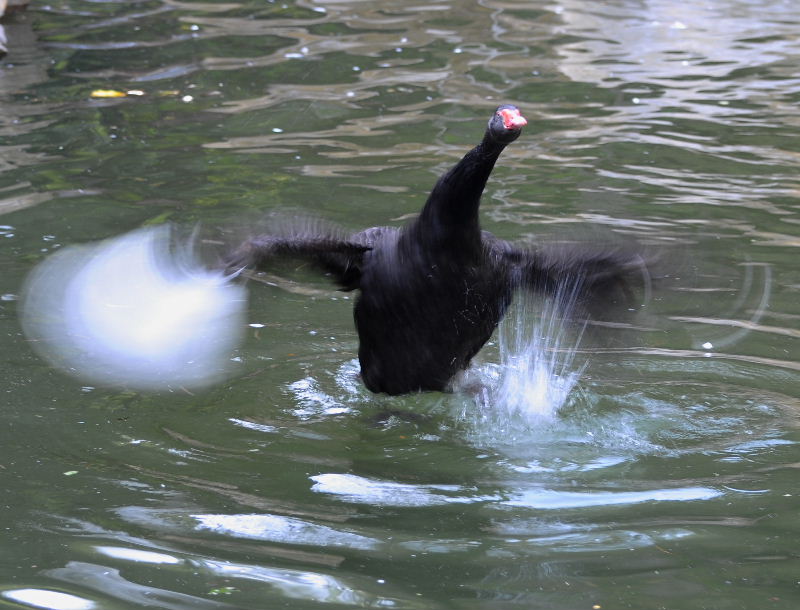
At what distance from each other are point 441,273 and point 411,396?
36.4 inches

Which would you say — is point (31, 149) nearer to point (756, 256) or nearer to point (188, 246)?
point (188, 246)

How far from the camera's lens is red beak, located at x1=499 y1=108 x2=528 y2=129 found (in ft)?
16.9

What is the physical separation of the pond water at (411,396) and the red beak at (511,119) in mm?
919

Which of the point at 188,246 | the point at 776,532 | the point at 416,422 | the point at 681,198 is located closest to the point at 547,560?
the point at 776,532

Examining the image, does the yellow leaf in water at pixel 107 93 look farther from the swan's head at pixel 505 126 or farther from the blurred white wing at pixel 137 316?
the swan's head at pixel 505 126

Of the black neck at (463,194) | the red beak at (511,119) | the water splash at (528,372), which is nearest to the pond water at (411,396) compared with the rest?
the water splash at (528,372)

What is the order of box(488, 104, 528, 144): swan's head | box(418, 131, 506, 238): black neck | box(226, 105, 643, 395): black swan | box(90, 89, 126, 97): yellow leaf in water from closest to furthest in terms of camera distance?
box(488, 104, 528, 144): swan's head → box(418, 131, 506, 238): black neck → box(226, 105, 643, 395): black swan → box(90, 89, 126, 97): yellow leaf in water

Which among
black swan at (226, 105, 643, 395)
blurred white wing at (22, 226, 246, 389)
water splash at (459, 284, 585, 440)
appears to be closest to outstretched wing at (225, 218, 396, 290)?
black swan at (226, 105, 643, 395)

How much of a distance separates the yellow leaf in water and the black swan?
19.7ft

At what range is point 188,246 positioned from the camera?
565 centimetres

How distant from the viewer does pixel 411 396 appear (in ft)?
20.4

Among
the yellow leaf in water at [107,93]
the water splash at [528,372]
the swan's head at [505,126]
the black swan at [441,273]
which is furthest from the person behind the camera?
the yellow leaf in water at [107,93]

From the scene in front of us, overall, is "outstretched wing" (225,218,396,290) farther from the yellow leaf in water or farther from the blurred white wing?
the yellow leaf in water

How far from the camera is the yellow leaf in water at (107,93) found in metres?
11.1
